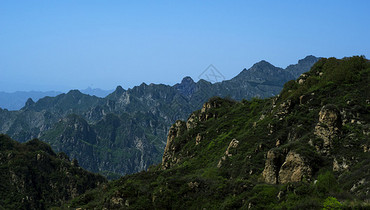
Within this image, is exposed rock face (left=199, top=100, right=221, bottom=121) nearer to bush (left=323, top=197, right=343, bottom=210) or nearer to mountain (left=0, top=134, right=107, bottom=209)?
mountain (left=0, top=134, right=107, bottom=209)

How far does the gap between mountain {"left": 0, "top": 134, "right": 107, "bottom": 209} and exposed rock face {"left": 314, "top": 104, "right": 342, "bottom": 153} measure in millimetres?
91023

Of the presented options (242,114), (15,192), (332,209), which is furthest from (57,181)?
(332,209)

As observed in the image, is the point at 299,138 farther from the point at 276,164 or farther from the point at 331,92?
the point at 331,92

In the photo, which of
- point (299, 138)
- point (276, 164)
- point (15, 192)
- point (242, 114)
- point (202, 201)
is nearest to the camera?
point (202, 201)

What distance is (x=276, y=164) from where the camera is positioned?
40.9 metres

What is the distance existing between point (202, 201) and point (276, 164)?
1026 cm

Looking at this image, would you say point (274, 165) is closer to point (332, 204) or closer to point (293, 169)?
point (293, 169)

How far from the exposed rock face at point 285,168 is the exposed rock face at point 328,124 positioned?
16.5 feet

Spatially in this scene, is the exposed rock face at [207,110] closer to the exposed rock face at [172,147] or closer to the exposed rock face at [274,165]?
the exposed rock face at [172,147]

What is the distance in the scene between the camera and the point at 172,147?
279 feet

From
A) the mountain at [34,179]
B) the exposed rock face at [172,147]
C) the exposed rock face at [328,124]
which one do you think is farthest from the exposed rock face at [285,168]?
the mountain at [34,179]

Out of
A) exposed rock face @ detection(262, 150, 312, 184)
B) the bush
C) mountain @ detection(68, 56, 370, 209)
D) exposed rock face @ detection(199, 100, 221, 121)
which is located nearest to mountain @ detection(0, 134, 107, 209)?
exposed rock face @ detection(199, 100, 221, 121)

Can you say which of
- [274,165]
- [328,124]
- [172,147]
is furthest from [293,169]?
[172,147]

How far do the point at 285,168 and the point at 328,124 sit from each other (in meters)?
8.48
